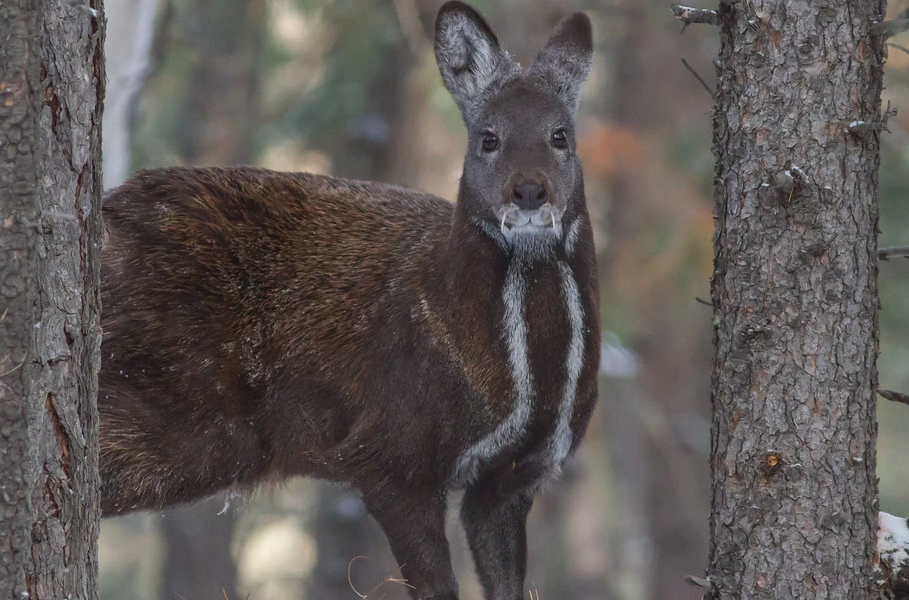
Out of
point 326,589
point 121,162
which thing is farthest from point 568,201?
point 326,589

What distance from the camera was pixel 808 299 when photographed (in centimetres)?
455

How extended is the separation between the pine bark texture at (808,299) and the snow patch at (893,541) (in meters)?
0.28

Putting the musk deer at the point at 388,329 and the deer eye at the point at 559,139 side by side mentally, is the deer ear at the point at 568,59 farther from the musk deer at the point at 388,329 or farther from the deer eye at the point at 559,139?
the deer eye at the point at 559,139

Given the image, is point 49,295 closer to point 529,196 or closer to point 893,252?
point 529,196

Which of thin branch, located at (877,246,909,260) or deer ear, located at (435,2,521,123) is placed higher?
deer ear, located at (435,2,521,123)

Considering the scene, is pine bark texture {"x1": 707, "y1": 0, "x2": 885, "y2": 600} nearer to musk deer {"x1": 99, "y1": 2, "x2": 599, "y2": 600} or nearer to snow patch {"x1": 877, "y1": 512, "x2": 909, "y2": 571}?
snow patch {"x1": 877, "y1": 512, "x2": 909, "y2": 571}

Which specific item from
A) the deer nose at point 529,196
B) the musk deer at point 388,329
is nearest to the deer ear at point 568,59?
the musk deer at point 388,329

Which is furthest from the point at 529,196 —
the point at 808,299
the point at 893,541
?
the point at 893,541

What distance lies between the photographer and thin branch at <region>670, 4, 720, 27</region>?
4.73m

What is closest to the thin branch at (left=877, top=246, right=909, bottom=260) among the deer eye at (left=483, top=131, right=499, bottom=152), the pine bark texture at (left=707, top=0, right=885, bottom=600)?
the pine bark texture at (left=707, top=0, right=885, bottom=600)

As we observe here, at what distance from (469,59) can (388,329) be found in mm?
1585

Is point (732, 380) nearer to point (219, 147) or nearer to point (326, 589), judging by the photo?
point (326, 589)

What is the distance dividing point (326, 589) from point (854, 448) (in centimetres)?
915

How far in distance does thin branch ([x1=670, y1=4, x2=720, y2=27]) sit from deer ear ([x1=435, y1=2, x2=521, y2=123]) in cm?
150
